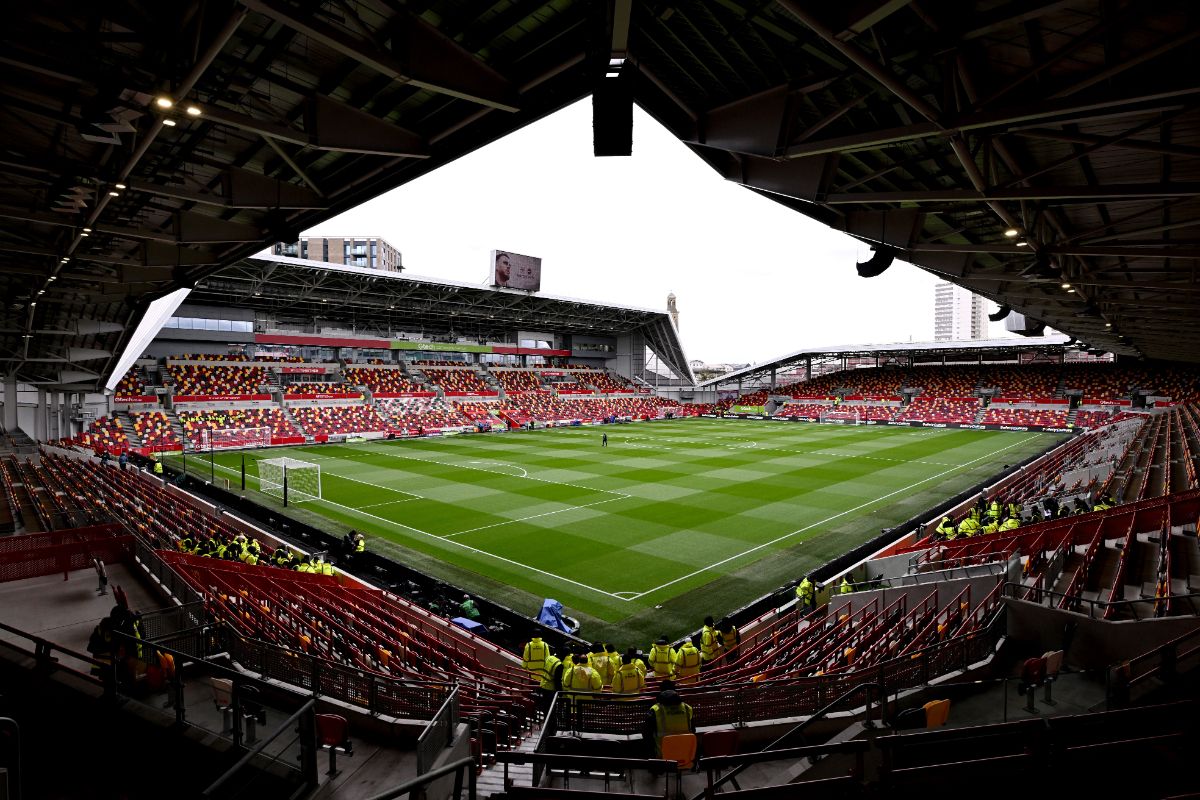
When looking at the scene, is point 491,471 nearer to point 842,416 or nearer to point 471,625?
point 471,625

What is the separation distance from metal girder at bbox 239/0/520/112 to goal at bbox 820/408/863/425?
63039 mm

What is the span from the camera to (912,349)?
6931 cm

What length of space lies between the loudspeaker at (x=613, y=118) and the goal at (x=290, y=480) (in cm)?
2260

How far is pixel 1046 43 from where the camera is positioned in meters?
5.94

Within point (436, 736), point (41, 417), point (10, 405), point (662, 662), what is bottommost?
point (662, 662)

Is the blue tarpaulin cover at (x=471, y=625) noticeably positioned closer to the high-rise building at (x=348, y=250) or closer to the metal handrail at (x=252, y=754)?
the metal handrail at (x=252, y=754)

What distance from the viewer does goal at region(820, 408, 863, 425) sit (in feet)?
214

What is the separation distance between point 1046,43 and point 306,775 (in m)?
9.39

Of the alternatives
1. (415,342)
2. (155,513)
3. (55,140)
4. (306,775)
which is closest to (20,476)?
(155,513)

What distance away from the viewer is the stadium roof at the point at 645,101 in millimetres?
5680

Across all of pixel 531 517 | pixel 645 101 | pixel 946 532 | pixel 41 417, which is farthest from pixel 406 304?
pixel 645 101

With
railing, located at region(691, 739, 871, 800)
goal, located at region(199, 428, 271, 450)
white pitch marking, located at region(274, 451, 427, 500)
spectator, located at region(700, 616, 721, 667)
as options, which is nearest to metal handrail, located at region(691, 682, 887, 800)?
railing, located at region(691, 739, 871, 800)

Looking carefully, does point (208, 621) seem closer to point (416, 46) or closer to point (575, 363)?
point (416, 46)

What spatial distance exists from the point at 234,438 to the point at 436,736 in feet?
149
